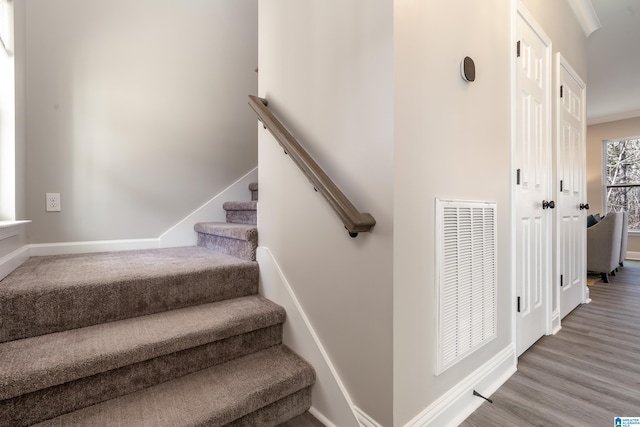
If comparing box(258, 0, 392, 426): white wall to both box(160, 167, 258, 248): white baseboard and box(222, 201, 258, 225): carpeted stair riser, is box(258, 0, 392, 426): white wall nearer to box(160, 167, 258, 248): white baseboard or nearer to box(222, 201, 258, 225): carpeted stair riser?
box(222, 201, 258, 225): carpeted stair riser

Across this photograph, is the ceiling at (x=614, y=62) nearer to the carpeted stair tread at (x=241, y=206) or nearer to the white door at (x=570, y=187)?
the white door at (x=570, y=187)

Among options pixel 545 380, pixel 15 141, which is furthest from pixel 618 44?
pixel 15 141

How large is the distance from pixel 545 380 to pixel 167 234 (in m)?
2.58

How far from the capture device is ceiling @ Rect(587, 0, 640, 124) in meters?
2.64

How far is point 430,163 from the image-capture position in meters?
1.15

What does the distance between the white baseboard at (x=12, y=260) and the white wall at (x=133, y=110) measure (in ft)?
0.64

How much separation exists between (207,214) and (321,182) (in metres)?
1.72

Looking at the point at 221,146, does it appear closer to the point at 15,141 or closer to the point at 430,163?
the point at 15,141

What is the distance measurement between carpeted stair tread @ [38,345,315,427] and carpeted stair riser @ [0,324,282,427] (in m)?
0.02

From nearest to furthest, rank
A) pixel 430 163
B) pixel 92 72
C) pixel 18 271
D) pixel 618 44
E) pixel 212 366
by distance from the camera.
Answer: pixel 430 163 → pixel 212 366 → pixel 18 271 → pixel 92 72 → pixel 618 44

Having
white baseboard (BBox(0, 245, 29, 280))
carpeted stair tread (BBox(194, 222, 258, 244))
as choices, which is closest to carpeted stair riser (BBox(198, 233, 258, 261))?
carpeted stair tread (BBox(194, 222, 258, 244))

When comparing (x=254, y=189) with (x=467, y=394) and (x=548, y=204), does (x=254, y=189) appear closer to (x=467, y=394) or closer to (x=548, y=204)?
(x=467, y=394)

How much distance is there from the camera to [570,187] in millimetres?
2500

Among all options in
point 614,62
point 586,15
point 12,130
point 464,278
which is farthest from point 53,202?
point 614,62
